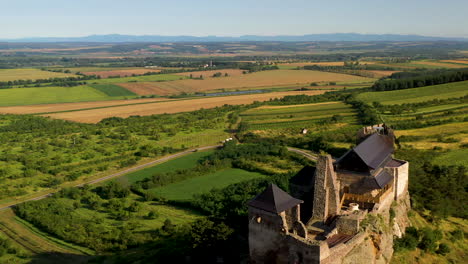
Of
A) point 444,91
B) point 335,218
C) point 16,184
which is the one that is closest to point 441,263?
point 335,218

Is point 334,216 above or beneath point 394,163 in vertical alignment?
beneath

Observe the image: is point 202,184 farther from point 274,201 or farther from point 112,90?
point 112,90

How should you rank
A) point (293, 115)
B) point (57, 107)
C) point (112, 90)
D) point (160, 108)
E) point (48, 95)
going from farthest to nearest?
point (112, 90) → point (48, 95) → point (57, 107) → point (160, 108) → point (293, 115)

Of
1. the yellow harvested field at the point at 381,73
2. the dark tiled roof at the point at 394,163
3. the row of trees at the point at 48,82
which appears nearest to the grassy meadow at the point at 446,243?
the dark tiled roof at the point at 394,163

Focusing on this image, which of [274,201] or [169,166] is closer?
[274,201]

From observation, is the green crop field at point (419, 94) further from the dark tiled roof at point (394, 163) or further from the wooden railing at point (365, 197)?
the wooden railing at point (365, 197)

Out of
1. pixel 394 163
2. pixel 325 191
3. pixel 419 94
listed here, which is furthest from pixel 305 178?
pixel 419 94
